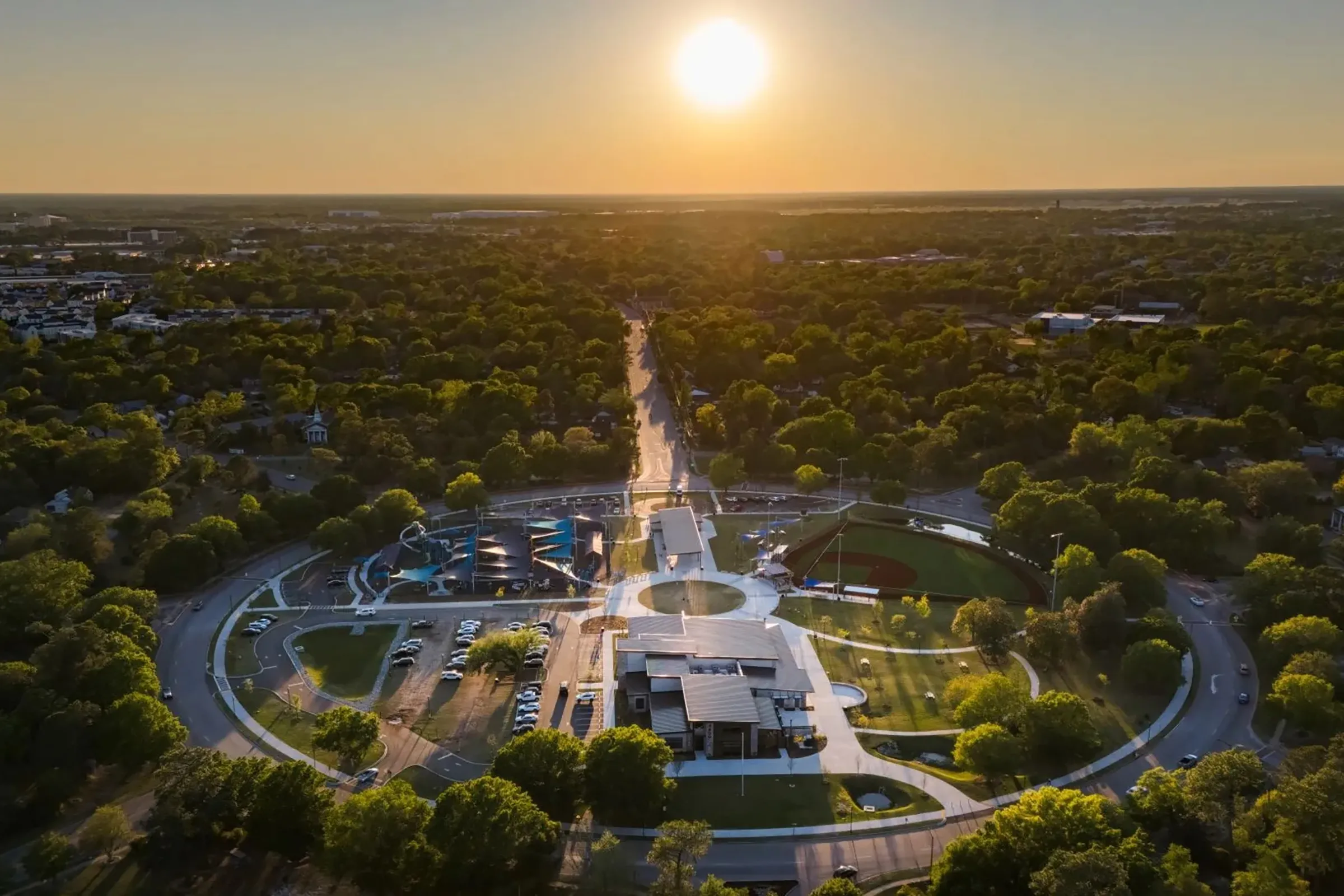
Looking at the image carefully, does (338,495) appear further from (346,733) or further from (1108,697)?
(1108,697)

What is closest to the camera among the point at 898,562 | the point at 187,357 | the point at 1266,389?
the point at 898,562

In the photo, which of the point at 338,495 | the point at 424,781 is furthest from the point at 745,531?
the point at 424,781

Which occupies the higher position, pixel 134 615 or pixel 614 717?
pixel 134 615

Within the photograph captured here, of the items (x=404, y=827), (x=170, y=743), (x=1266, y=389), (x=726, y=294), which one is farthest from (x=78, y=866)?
(x=726, y=294)

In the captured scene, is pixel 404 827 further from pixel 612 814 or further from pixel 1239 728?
pixel 1239 728

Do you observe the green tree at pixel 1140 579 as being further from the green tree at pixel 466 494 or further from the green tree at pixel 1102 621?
the green tree at pixel 466 494

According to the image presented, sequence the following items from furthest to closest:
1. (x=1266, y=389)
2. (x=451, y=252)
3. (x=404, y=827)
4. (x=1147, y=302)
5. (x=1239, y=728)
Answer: (x=451, y=252), (x=1147, y=302), (x=1266, y=389), (x=1239, y=728), (x=404, y=827)

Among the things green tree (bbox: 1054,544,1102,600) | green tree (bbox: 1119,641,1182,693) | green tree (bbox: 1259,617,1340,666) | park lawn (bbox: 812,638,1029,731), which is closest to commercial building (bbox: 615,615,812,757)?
park lawn (bbox: 812,638,1029,731)
